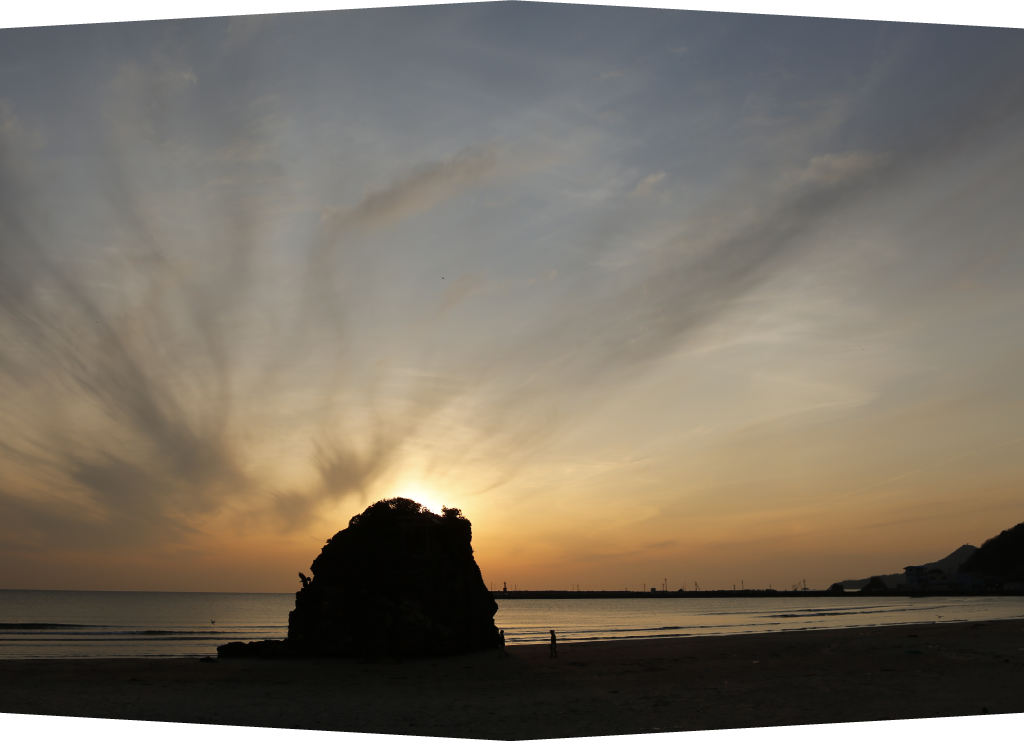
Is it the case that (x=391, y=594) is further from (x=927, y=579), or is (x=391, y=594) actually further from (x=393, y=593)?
(x=927, y=579)

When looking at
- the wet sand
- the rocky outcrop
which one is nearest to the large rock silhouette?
the rocky outcrop

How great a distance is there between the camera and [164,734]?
11.9 metres

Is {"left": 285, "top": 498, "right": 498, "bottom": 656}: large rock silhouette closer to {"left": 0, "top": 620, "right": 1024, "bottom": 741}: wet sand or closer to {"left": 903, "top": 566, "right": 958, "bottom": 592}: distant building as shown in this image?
{"left": 0, "top": 620, "right": 1024, "bottom": 741}: wet sand

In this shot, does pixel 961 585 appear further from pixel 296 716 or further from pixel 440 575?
pixel 296 716

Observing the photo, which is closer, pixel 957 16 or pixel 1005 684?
pixel 957 16

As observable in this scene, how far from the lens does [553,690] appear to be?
2377 cm

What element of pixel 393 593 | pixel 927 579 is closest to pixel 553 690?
pixel 393 593

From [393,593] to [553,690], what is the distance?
16639mm

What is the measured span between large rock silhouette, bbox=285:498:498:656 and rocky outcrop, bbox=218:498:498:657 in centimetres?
6

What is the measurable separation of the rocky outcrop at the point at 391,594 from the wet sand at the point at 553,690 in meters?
2.31

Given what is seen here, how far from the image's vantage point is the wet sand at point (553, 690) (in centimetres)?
1802

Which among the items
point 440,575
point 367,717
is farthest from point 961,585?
point 367,717

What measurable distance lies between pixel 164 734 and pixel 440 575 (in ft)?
92.9

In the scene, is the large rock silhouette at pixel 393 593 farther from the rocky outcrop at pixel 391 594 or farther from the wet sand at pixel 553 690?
the wet sand at pixel 553 690
